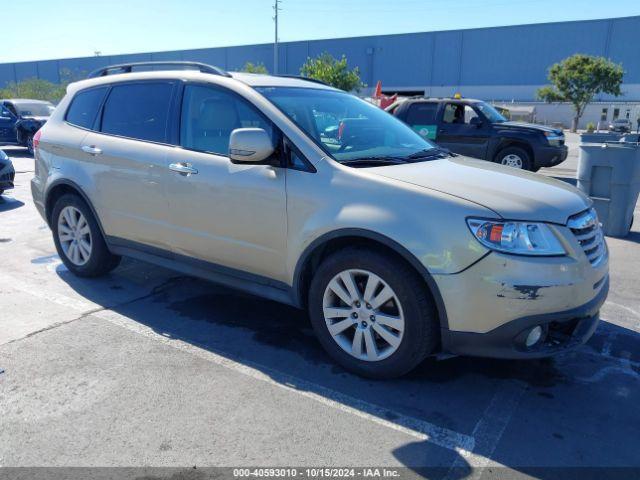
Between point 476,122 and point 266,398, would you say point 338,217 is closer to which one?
point 266,398

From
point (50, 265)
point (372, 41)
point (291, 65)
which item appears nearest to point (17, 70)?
point (291, 65)

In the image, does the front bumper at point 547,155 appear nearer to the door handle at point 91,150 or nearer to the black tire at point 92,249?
the black tire at point 92,249

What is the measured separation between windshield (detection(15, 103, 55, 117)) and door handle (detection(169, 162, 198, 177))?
50.0 ft

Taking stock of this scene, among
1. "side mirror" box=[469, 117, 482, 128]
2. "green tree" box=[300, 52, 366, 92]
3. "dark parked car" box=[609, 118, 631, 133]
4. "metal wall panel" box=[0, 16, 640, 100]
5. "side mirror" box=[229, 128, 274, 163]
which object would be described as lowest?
"dark parked car" box=[609, 118, 631, 133]

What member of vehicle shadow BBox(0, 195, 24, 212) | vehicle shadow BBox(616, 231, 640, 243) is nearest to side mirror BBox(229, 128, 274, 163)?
vehicle shadow BBox(616, 231, 640, 243)

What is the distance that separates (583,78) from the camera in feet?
145

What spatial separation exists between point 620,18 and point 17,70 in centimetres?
8700

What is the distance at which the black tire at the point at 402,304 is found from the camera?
3029 mm

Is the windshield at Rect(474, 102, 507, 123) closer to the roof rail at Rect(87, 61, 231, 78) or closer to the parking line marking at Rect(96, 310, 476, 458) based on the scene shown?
the roof rail at Rect(87, 61, 231, 78)

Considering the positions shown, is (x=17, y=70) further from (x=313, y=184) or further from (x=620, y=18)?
(x=313, y=184)

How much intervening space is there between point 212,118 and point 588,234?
105 inches

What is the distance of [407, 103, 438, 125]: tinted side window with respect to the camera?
1227cm

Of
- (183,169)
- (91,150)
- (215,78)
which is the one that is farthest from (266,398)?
(91,150)

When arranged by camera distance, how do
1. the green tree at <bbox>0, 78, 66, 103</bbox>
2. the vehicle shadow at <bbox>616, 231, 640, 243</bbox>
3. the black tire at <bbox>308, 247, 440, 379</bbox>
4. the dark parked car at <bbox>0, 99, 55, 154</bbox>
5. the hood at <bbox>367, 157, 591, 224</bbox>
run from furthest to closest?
the green tree at <bbox>0, 78, 66, 103</bbox> < the dark parked car at <bbox>0, 99, 55, 154</bbox> < the vehicle shadow at <bbox>616, 231, 640, 243</bbox> < the black tire at <bbox>308, 247, 440, 379</bbox> < the hood at <bbox>367, 157, 591, 224</bbox>
